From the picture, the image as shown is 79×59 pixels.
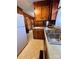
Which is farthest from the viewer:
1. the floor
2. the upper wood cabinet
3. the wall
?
the upper wood cabinet

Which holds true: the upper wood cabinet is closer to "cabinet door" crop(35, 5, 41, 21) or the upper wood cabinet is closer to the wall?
"cabinet door" crop(35, 5, 41, 21)

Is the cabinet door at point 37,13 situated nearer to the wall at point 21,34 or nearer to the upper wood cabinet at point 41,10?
the upper wood cabinet at point 41,10

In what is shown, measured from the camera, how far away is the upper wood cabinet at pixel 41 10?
5.52 meters

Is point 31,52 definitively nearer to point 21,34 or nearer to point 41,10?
point 21,34

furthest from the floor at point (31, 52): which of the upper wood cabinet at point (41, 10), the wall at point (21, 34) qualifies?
the upper wood cabinet at point (41, 10)

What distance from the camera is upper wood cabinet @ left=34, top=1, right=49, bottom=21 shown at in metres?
5.52

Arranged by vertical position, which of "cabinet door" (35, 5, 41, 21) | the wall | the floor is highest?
"cabinet door" (35, 5, 41, 21)

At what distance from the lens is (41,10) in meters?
5.59

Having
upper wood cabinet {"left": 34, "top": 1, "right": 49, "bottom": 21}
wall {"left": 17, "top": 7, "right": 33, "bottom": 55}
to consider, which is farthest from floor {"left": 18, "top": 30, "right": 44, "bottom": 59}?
upper wood cabinet {"left": 34, "top": 1, "right": 49, "bottom": 21}
